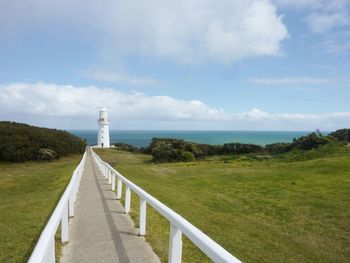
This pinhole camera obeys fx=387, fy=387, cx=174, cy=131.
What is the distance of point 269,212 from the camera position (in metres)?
16.6

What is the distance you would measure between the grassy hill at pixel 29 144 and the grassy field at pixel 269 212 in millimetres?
25050

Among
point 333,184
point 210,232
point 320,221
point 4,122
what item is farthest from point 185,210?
point 4,122

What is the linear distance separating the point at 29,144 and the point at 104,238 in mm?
45761

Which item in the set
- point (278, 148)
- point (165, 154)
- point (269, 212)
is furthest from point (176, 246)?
point (278, 148)

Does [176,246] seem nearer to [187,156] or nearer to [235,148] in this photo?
[187,156]

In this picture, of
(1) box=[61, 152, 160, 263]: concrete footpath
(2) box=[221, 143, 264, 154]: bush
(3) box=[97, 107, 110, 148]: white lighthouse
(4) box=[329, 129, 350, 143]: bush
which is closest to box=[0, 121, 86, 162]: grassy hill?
(2) box=[221, 143, 264, 154]: bush

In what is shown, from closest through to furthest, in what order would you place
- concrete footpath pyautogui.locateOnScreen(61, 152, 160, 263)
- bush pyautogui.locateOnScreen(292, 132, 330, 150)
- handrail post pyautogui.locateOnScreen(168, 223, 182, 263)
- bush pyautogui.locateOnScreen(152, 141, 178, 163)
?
handrail post pyautogui.locateOnScreen(168, 223, 182, 263)
concrete footpath pyautogui.locateOnScreen(61, 152, 160, 263)
bush pyautogui.locateOnScreen(292, 132, 330, 150)
bush pyautogui.locateOnScreen(152, 141, 178, 163)

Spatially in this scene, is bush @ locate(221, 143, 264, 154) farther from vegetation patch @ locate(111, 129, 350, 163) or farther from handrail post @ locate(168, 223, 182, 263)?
handrail post @ locate(168, 223, 182, 263)

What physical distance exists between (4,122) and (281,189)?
48.6m

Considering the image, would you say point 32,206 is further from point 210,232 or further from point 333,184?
point 333,184

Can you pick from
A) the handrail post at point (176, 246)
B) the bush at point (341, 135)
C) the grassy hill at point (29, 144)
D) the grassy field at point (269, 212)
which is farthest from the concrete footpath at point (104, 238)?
the bush at point (341, 135)

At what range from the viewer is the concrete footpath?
22.2ft

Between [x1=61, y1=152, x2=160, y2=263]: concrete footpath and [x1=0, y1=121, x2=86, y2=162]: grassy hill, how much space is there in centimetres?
3874

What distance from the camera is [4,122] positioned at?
5869 cm
